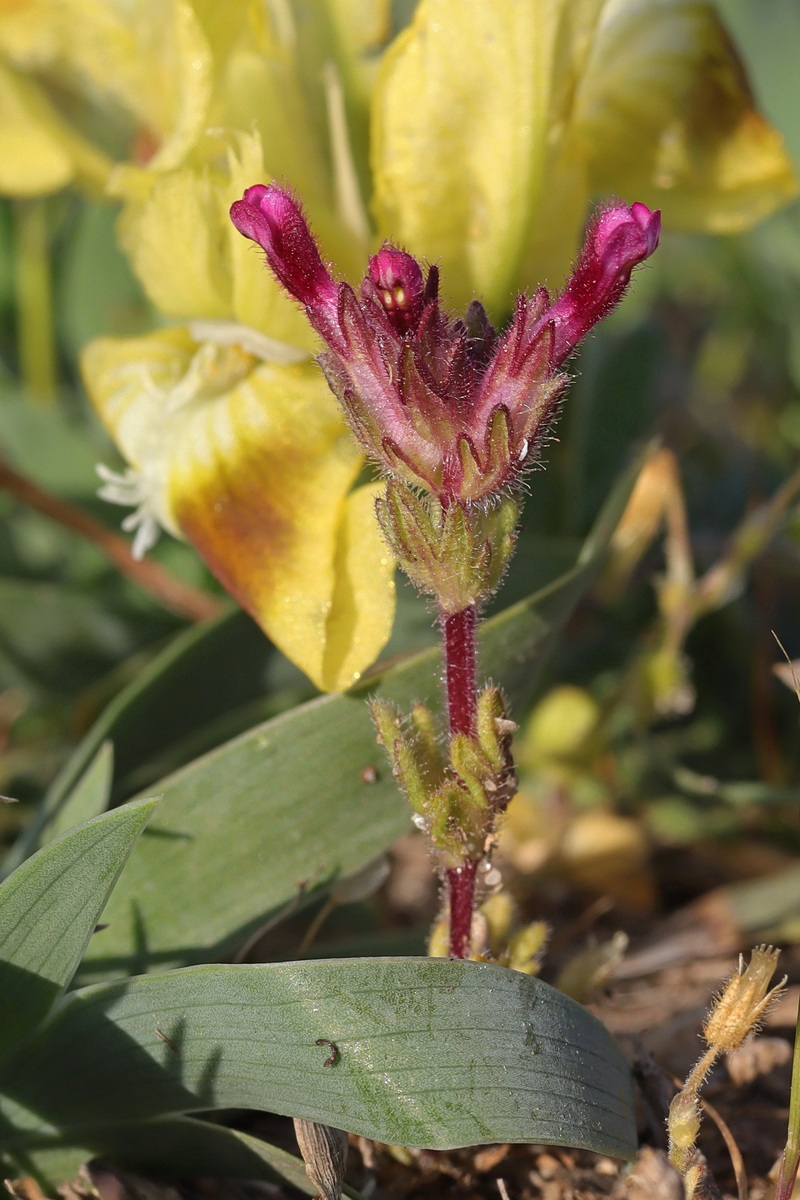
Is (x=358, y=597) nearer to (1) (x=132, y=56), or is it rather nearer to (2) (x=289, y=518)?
(2) (x=289, y=518)

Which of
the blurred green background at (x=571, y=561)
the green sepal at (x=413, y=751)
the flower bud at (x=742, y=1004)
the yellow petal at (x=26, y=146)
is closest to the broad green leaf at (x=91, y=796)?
the blurred green background at (x=571, y=561)

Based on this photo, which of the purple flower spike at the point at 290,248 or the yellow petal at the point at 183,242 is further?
the yellow petal at the point at 183,242

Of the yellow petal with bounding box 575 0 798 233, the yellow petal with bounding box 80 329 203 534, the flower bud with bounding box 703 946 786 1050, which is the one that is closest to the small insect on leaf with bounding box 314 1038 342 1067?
the flower bud with bounding box 703 946 786 1050

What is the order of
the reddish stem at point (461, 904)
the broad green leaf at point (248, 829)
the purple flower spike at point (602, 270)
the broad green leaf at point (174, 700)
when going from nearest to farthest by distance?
the purple flower spike at point (602, 270)
the reddish stem at point (461, 904)
the broad green leaf at point (248, 829)
the broad green leaf at point (174, 700)

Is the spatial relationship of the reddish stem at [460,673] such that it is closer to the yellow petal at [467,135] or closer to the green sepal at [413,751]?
the green sepal at [413,751]

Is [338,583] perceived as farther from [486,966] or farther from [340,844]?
[486,966]

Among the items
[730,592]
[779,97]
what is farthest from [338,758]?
[779,97]

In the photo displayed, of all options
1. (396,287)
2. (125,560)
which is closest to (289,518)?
(396,287)
